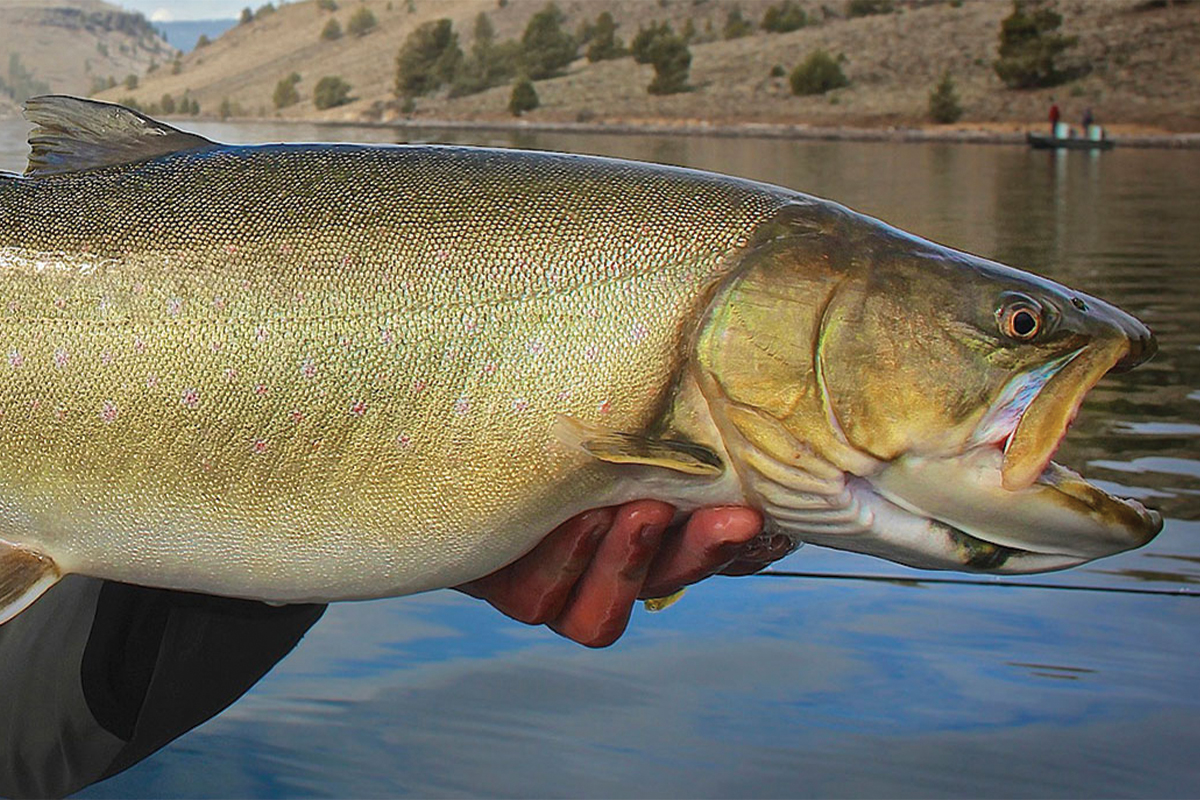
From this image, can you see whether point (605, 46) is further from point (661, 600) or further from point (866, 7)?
point (661, 600)

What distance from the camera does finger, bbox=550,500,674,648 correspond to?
7.26ft

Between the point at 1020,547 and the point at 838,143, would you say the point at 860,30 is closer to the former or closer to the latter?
the point at 838,143

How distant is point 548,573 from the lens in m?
2.36

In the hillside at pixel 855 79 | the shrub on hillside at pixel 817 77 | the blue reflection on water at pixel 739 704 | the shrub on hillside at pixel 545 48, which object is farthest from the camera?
the shrub on hillside at pixel 545 48

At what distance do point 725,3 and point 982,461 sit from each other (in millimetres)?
85810

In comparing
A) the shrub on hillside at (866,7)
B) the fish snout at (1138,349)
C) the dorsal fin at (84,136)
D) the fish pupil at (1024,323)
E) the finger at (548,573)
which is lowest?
the shrub on hillside at (866,7)

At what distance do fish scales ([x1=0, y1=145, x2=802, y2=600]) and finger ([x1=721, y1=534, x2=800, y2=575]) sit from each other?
1.09ft

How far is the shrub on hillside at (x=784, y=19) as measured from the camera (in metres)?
68.2

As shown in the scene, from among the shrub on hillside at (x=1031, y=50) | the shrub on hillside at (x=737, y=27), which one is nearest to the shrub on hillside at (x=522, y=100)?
the shrub on hillside at (x=1031, y=50)

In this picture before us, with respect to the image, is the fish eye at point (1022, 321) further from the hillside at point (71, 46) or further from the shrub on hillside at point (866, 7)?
the shrub on hillside at point (866, 7)

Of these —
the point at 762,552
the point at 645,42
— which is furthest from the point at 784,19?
the point at 762,552

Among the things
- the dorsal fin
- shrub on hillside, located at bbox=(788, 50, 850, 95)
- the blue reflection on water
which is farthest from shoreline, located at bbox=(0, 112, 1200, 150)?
the dorsal fin

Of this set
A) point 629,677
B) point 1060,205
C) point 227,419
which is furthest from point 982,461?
point 1060,205

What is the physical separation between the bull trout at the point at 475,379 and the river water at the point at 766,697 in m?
1.41
